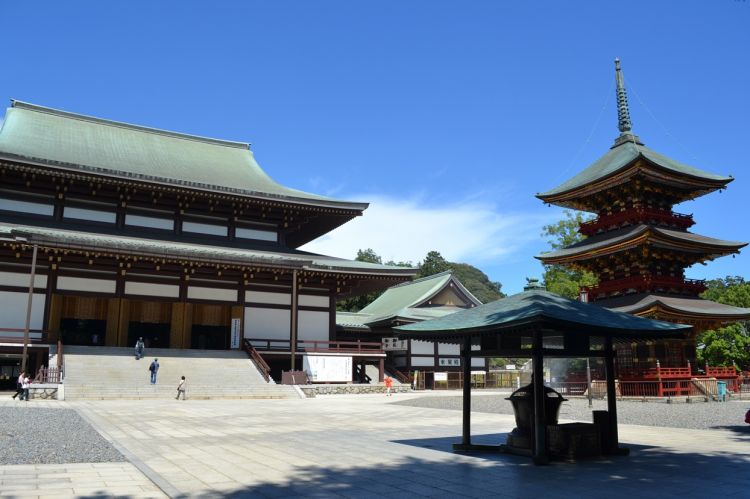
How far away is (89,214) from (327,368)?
13858 mm

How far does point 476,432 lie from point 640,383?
17.3 metres

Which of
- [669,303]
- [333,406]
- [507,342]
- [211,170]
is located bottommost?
[333,406]

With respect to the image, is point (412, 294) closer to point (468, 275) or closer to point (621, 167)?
point (621, 167)

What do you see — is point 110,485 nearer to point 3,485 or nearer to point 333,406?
point 3,485

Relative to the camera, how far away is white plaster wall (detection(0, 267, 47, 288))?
24.8 m

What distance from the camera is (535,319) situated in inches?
340

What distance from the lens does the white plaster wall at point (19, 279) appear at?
24812mm

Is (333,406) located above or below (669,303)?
below

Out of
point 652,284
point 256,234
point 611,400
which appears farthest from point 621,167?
point 611,400

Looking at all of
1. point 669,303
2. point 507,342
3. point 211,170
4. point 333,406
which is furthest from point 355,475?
point 211,170

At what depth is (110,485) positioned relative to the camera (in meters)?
6.89

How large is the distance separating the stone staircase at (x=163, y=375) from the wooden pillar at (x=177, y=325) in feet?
5.11

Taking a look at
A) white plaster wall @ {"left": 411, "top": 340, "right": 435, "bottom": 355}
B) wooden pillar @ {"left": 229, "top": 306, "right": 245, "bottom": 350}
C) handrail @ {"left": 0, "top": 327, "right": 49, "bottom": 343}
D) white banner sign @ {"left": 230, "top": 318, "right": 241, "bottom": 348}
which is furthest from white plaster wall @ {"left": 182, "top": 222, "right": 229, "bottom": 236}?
white plaster wall @ {"left": 411, "top": 340, "right": 435, "bottom": 355}

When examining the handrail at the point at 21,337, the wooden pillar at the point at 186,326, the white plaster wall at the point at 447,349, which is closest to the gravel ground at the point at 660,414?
the wooden pillar at the point at 186,326
